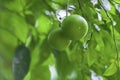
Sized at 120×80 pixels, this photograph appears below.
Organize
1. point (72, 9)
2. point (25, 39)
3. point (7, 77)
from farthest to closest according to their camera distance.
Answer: point (72, 9) < point (25, 39) < point (7, 77)

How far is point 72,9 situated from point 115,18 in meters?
0.19

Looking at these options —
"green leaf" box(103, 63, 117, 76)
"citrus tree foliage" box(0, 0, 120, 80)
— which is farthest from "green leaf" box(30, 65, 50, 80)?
"green leaf" box(103, 63, 117, 76)

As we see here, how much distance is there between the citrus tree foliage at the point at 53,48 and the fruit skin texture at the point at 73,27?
0.12 ft

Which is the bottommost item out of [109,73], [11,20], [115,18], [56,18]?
[109,73]

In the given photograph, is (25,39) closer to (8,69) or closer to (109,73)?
(8,69)

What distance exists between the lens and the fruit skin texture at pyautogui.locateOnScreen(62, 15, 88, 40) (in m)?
0.77

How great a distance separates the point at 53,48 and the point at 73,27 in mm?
130

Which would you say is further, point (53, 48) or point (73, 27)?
point (53, 48)

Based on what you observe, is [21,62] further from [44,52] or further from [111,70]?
[111,70]

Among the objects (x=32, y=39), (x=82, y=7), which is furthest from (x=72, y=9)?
(x=32, y=39)

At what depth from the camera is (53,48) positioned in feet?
2.91

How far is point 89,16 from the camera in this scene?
3.62ft

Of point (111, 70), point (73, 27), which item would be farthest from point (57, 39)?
point (111, 70)

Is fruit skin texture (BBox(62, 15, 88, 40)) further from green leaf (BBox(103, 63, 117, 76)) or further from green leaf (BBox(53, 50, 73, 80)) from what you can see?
green leaf (BBox(103, 63, 117, 76))
